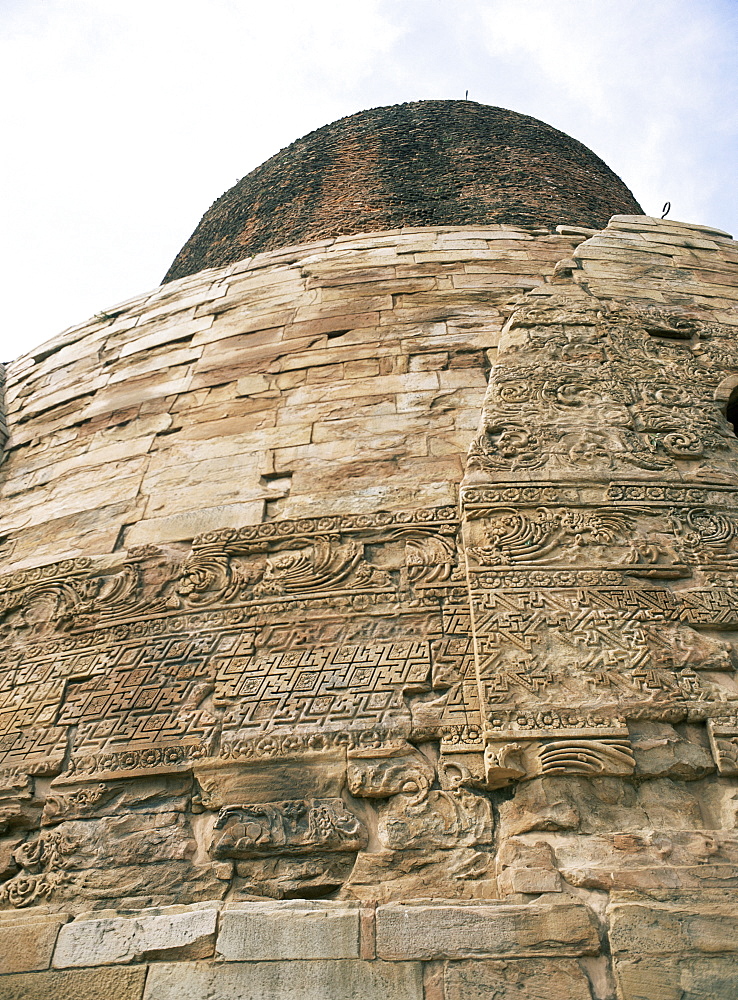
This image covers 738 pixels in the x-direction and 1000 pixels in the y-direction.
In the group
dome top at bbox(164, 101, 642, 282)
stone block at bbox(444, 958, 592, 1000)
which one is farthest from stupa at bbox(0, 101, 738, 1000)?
dome top at bbox(164, 101, 642, 282)

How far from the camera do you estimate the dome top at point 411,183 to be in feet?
20.7

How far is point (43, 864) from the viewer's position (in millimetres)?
2545

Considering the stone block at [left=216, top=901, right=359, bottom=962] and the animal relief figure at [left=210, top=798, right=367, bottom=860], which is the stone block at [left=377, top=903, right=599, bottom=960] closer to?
the stone block at [left=216, top=901, right=359, bottom=962]

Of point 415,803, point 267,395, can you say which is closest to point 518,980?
point 415,803

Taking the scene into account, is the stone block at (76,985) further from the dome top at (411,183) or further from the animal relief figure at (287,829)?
the dome top at (411,183)

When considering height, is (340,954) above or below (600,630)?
below

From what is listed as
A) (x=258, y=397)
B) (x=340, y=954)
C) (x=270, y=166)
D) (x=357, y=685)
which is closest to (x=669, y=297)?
(x=258, y=397)

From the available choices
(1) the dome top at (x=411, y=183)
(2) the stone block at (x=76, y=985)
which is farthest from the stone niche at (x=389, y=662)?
(1) the dome top at (x=411, y=183)

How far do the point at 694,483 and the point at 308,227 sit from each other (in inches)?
169

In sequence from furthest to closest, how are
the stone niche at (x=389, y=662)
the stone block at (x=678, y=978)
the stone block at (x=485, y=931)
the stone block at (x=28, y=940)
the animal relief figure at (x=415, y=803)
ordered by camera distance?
the animal relief figure at (x=415, y=803)
the stone block at (x=28, y=940)
the stone niche at (x=389, y=662)
the stone block at (x=485, y=931)
the stone block at (x=678, y=978)

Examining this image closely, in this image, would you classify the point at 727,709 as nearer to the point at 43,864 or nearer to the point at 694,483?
the point at 694,483

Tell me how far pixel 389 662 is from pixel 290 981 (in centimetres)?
104

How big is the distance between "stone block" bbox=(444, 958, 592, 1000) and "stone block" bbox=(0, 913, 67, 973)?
3.78 ft

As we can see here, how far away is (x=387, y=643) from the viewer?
285 cm
